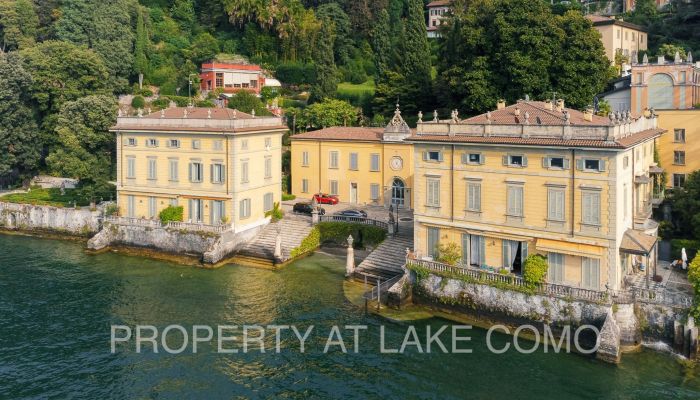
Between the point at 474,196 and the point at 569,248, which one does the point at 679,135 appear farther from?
the point at 474,196

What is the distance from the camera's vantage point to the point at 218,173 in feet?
145

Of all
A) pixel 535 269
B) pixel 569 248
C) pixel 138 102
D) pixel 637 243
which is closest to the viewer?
pixel 637 243

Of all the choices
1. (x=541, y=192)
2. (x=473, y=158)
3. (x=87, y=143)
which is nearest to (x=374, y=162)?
(x=473, y=158)

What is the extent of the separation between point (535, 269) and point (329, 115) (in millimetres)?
36924

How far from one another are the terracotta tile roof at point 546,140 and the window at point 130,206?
2312cm

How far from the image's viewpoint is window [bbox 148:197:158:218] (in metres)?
46.9

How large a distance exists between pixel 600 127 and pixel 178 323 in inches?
852

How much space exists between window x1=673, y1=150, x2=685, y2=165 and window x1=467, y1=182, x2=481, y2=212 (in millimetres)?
17958

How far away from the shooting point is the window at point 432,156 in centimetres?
3428

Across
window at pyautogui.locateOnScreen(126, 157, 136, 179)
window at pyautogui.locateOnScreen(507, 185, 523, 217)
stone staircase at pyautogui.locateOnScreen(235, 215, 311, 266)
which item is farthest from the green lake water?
window at pyautogui.locateOnScreen(126, 157, 136, 179)

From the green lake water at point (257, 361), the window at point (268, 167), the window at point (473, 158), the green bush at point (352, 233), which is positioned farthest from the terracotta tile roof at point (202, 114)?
the window at point (473, 158)

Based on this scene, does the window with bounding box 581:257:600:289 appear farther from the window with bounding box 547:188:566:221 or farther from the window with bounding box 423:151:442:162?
the window with bounding box 423:151:442:162

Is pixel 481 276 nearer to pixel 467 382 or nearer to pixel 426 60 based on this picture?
pixel 467 382

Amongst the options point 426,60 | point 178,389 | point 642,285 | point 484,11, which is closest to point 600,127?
point 642,285
